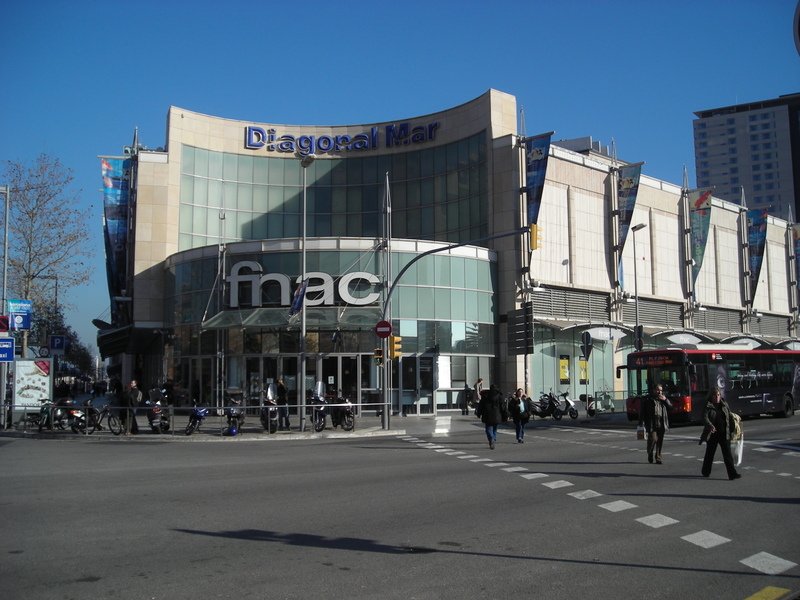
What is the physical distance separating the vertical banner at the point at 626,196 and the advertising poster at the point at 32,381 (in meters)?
33.8

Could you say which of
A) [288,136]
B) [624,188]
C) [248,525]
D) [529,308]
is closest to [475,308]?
[529,308]

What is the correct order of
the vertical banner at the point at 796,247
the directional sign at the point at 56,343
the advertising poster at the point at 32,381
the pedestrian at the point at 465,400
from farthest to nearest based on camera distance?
the vertical banner at the point at 796,247, the pedestrian at the point at 465,400, the directional sign at the point at 56,343, the advertising poster at the point at 32,381

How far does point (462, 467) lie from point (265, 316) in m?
20.8

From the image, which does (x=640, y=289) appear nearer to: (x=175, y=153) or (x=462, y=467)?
(x=175, y=153)

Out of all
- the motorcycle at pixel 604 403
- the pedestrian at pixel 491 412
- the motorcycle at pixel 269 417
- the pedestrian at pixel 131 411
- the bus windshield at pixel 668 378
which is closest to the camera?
the pedestrian at pixel 491 412

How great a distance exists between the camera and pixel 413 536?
9000 mm

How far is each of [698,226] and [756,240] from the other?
1034cm


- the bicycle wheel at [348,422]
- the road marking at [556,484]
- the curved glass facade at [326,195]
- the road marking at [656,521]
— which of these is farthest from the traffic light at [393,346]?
the road marking at [656,521]

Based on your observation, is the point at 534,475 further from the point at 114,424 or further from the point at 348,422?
the point at 114,424

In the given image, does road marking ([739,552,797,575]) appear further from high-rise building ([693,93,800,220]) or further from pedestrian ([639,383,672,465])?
high-rise building ([693,93,800,220])

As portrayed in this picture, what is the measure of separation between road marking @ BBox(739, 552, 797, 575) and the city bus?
19.4 m

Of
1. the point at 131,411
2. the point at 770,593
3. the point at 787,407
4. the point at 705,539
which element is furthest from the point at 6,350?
the point at 787,407

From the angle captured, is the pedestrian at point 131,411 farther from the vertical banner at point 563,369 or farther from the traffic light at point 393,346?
the vertical banner at point 563,369

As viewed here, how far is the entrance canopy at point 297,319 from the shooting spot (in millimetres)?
34656
